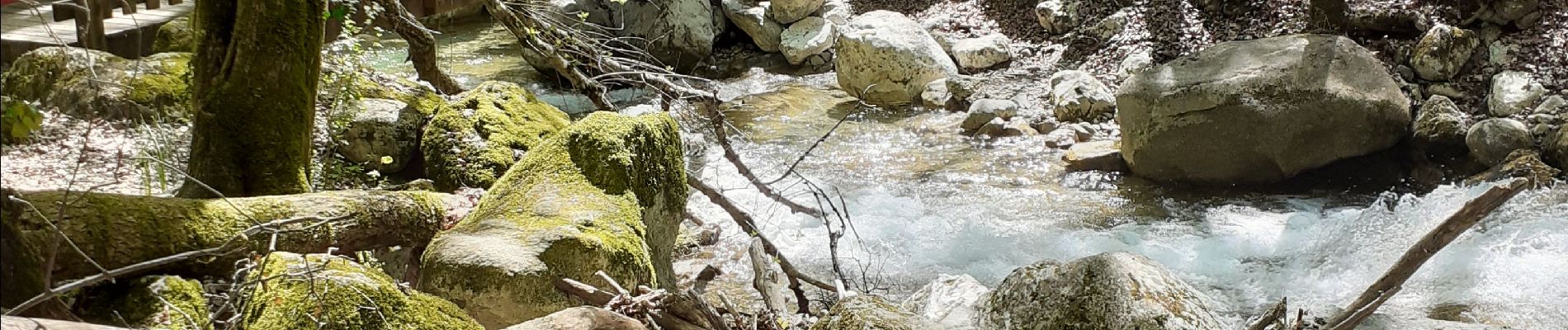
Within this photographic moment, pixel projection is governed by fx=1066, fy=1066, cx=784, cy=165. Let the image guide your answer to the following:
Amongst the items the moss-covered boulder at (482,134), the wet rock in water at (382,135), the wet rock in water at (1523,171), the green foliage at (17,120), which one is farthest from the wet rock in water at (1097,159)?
the green foliage at (17,120)

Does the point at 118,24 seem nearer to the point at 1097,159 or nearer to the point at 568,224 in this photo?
the point at 568,224

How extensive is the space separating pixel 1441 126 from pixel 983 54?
434 centimetres

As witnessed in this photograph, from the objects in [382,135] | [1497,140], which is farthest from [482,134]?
[1497,140]

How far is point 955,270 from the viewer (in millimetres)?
6219

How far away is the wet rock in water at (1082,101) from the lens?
9086 millimetres

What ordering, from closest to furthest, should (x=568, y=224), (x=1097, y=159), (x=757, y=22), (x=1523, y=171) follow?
(x=568, y=224)
(x=1523, y=171)
(x=1097, y=159)
(x=757, y=22)

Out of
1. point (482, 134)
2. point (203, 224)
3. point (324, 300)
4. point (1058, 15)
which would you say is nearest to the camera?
point (324, 300)

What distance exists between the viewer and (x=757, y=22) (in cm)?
1188

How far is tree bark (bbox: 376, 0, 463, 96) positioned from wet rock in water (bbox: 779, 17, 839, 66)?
5.18 meters

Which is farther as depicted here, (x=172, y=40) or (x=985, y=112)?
(x=985, y=112)

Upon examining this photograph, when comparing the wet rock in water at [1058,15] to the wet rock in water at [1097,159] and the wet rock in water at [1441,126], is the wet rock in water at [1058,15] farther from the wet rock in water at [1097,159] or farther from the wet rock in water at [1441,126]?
the wet rock in water at [1441,126]

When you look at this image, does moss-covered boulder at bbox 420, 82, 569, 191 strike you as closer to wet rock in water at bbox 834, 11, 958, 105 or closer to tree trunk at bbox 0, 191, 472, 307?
tree trunk at bbox 0, 191, 472, 307

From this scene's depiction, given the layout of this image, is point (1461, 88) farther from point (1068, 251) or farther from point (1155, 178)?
point (1068, 251)

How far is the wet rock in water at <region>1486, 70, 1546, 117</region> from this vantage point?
7586 millimetres
